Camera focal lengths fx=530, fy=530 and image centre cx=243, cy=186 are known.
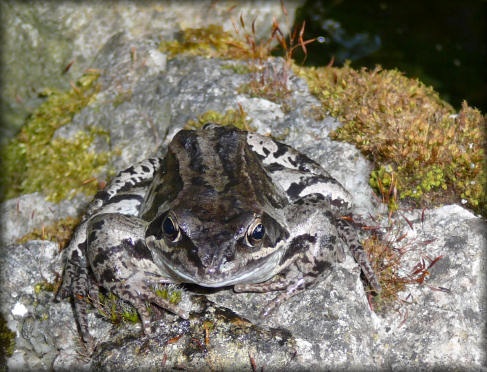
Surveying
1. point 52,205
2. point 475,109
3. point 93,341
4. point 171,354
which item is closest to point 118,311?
point 93,341

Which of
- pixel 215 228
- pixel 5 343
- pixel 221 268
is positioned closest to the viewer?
pixel 221 268

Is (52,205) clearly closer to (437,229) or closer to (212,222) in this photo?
(212,222)

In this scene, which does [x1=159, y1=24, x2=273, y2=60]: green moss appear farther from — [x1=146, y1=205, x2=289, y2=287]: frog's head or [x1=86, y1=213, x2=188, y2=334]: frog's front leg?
[x1=146, y1=205, x2=289, y2=287]: frog's head

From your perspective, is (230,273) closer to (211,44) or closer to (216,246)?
(216,246)

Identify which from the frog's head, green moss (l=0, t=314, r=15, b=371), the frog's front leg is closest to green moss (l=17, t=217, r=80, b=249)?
green moss (l=0, t=314, r=15, b=371)

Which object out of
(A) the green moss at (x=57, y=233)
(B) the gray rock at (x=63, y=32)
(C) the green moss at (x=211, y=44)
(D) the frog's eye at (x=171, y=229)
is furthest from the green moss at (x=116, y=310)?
(B) the gray rock at (x=63, y=32)

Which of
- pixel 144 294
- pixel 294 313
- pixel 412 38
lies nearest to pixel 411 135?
pixel 294 313
